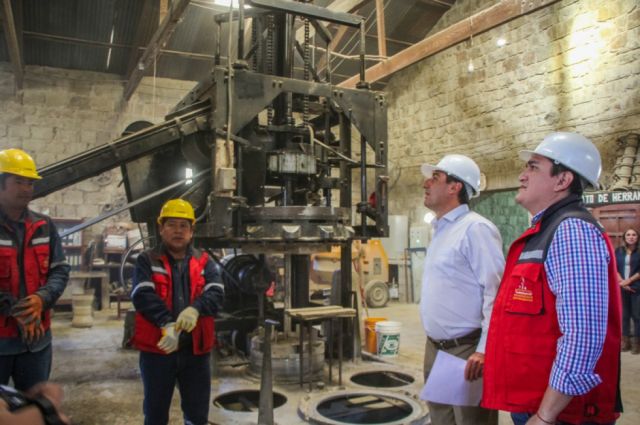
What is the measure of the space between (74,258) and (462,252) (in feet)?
28.2

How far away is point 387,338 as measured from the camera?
531 centimetres

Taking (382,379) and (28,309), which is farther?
(382,379)

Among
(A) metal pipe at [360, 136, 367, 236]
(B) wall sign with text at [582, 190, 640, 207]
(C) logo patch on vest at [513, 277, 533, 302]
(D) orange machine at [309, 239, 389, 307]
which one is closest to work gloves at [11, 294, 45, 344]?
(C) logo patch on vest at [513, 277, 533, 302]

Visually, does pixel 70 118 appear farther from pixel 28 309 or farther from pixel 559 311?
pixel 559 311

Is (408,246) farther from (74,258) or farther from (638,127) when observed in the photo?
(74,258)

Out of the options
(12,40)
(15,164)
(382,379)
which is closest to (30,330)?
(15,164)

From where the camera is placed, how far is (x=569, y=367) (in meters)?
1.43

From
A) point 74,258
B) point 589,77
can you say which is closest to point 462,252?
point 589,77

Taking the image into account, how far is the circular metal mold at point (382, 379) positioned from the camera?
473 centimetres

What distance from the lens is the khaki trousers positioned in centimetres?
226

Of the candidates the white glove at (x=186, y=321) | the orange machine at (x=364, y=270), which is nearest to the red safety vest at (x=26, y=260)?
the white glove at (x=186, y=321)

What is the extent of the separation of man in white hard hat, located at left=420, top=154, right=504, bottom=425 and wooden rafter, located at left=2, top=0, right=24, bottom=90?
647 cm

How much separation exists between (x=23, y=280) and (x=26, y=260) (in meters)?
0.10

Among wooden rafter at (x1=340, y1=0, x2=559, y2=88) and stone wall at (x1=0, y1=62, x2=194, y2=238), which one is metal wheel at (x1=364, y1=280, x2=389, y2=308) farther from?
stone wall at (x1=0, y1=62, x2=194, y2=238)
